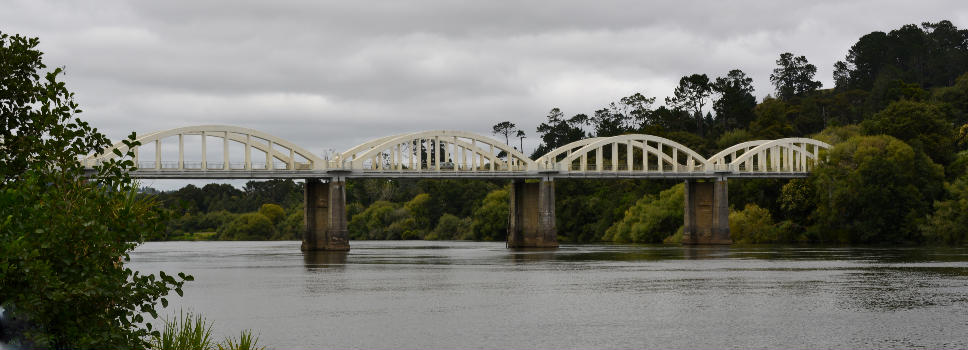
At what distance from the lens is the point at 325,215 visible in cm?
10325

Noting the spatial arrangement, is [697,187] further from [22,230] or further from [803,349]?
[22,230]

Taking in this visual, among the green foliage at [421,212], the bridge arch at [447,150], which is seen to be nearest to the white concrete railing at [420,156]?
the bridge arch at [447,150]

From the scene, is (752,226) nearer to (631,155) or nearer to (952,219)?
(631,155)

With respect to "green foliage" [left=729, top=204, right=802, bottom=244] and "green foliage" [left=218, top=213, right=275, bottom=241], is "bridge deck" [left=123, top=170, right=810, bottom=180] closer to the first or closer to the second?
"green foliage" [left=729, top=204, right=802, bottom=244]

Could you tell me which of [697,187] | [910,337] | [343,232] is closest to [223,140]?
[343,232]

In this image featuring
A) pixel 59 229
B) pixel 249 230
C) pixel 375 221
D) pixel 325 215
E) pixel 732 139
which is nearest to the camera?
pixel 59 229

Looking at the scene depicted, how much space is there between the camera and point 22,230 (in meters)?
12.8

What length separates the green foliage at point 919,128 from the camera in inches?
4609

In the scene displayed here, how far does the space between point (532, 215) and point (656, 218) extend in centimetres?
2655

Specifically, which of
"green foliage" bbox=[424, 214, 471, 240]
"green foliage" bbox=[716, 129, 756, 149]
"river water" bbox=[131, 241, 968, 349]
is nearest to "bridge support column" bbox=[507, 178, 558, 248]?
"green foliage" bbox=[716, 129, 756, 149]

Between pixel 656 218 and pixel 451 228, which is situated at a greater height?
pixel 656 218

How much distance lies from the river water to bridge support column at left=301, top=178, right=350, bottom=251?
122 ft

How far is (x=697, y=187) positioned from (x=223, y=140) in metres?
56.2

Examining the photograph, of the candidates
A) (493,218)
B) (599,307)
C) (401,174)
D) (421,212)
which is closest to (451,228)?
(421,212)
